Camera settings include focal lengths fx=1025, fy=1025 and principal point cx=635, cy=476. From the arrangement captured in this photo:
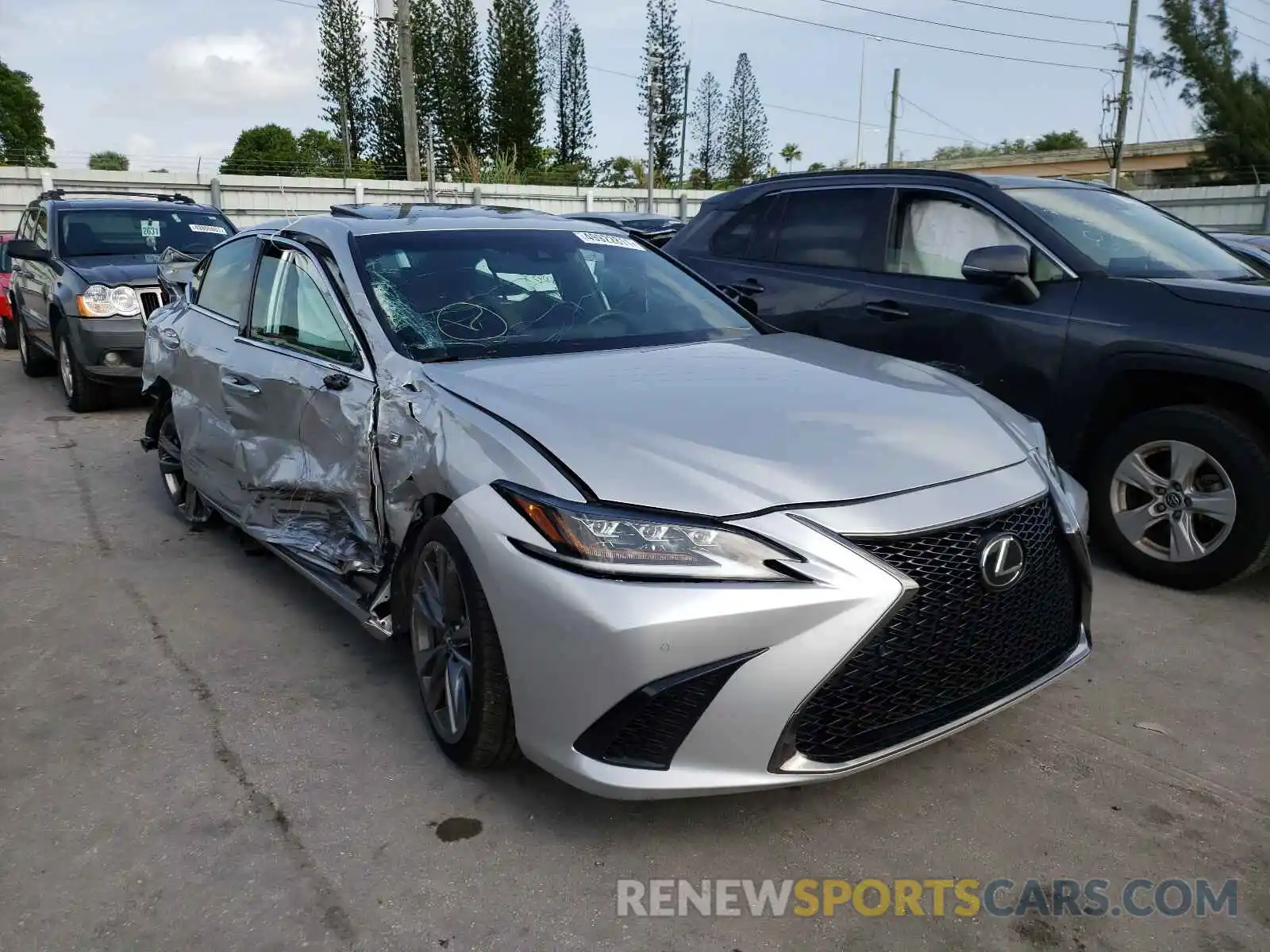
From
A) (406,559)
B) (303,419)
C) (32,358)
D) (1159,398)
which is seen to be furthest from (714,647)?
(32,358)

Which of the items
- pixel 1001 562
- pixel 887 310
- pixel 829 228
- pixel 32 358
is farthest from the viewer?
pixel 32 358

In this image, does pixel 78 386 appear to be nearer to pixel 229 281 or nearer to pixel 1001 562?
pixel 229 281

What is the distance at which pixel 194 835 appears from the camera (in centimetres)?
268

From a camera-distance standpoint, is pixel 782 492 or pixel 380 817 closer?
pixel 782 492

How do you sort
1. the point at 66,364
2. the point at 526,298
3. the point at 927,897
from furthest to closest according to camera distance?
1. the point at 66,364
2. the point at 526,298
3. the point at 927,897

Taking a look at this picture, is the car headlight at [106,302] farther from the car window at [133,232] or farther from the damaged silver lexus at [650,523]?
the damaged silver lexus at [650,523]

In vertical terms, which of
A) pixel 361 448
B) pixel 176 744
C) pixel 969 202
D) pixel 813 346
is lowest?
pixel 176 744

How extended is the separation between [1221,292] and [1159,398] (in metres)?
0.50

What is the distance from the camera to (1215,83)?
51500 mm

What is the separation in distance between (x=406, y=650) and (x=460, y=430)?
130 cm

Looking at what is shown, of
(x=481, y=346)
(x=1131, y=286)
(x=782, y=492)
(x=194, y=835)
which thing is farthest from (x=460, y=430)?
(x=1131, y=286)

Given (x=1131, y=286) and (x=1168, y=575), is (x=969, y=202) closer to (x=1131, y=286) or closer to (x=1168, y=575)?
(x=1131, y=286)

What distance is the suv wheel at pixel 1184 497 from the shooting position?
4.00 metres

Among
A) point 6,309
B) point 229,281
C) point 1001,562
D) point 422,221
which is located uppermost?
point 422,221
